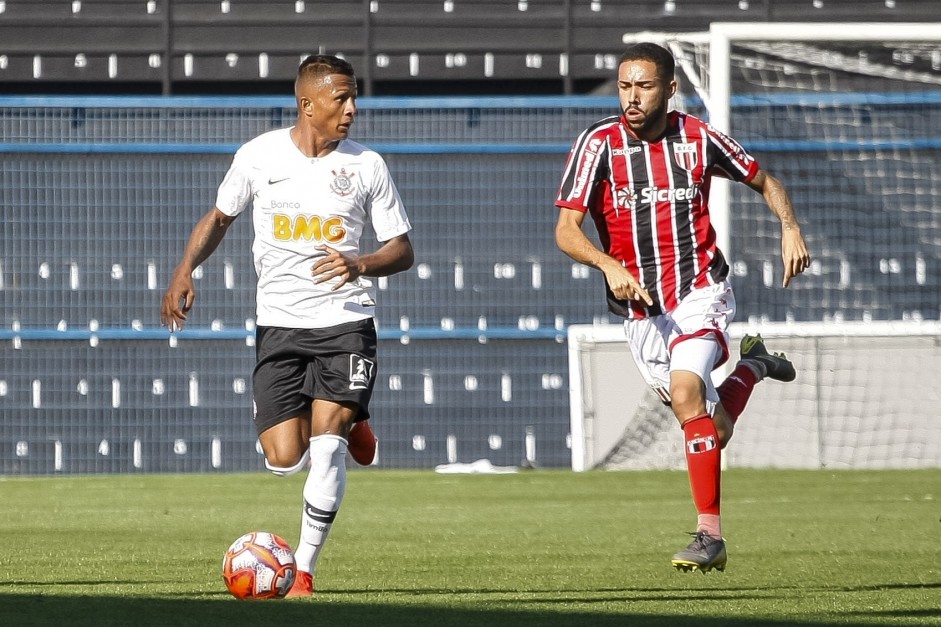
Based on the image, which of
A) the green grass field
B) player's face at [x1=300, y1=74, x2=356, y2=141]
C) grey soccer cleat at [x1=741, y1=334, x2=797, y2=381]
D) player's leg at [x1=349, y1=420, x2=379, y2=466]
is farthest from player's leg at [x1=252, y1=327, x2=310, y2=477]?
grey soccer cleat at [x1=741, y1=334, x2=797, y2=381]

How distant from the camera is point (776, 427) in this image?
481 inches

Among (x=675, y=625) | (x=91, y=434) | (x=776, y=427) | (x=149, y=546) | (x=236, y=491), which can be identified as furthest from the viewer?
(x=91, y=434)

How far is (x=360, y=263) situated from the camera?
5.11 m

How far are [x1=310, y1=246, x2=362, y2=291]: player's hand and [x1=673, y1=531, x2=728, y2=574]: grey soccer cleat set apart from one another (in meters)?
1.35

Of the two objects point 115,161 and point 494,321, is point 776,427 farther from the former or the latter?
point 115,161

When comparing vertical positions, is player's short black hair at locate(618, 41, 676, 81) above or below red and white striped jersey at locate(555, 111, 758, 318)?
above

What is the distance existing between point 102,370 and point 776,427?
535 centimetres

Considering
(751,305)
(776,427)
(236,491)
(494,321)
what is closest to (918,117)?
(751,305)

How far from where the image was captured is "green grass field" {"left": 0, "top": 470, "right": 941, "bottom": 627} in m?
4.39

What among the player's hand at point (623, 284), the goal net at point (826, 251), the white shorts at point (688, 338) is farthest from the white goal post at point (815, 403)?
the player's hand at point (623, 284)

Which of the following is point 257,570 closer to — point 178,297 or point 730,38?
point 178,297

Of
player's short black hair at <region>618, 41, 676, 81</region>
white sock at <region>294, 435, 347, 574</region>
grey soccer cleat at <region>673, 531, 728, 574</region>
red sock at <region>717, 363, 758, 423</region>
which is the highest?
player's short black hair at <region>618, 41, 676, 81</region>

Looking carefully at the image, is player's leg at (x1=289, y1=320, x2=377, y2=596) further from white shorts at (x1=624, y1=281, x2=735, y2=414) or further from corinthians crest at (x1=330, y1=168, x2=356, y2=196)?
white shorts at (x1=624, y1=281, x2=735, y2=414)

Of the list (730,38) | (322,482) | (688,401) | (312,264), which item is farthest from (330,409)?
(730,38)
